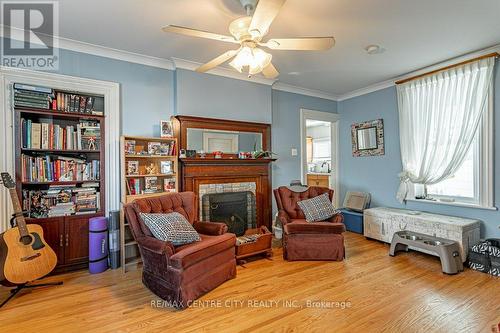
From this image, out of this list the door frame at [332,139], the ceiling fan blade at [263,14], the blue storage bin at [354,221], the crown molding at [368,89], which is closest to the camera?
the ceiling fan blade at [263,14]

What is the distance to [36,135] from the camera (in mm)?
2754

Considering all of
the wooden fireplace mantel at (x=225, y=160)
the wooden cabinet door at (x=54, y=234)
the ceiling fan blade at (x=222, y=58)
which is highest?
the ceiling fan blade at (x=222, y=58)

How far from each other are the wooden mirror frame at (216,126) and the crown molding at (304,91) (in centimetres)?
79

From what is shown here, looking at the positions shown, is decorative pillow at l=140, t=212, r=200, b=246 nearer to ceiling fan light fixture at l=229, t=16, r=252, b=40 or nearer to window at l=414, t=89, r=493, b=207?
ceiling fan light fixture at l=229, t=16, r=252, b=40

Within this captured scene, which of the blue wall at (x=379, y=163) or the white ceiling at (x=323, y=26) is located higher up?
the white ceiling at (x=323, y=26)

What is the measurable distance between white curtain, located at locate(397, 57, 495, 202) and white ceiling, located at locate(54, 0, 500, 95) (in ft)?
1.01

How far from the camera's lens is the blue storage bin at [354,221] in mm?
A: 4391

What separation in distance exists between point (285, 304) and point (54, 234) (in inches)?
98.9

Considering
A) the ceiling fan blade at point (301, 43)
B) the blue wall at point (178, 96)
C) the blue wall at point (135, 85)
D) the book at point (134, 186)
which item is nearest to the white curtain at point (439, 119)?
the blue wall at point (178, 96)

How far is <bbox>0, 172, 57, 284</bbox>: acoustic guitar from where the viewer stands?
2.24 meters

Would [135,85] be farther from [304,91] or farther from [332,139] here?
[332,139]

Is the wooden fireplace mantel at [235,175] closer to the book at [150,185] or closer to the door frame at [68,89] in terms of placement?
the book at [150,185]

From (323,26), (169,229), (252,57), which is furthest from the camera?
(323,26)

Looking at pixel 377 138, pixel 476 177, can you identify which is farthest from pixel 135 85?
pixel 476 177
